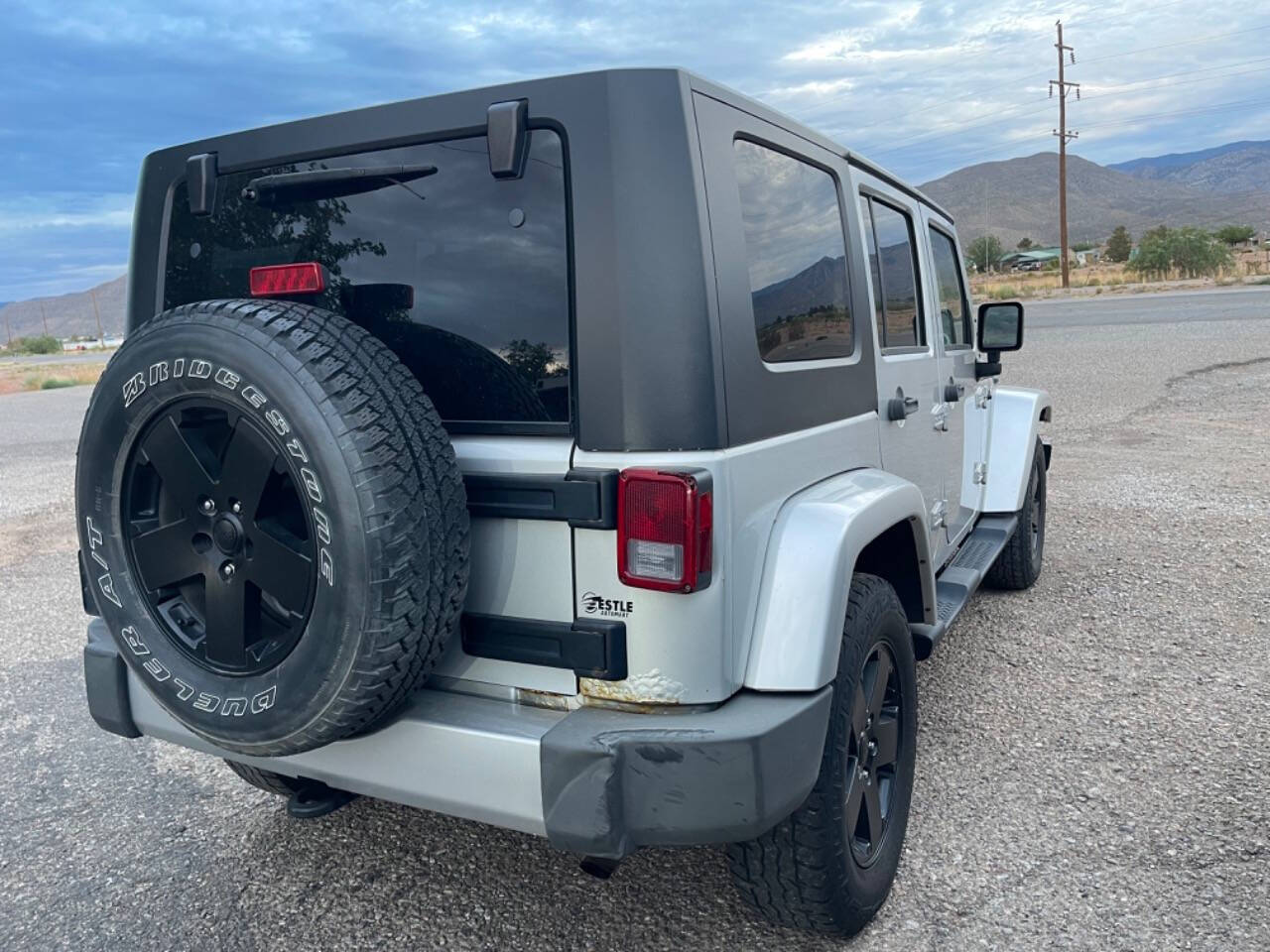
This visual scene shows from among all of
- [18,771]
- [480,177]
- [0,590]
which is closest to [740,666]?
[480,177]

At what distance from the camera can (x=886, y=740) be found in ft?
8.87

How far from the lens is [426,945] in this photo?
258cm

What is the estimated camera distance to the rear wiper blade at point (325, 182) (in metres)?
2.35

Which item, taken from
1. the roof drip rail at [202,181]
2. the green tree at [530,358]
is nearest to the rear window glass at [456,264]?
the green tree at [530,358]

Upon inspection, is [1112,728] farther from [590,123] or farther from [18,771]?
[18,771]

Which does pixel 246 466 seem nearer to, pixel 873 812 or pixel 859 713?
pixel 859 713

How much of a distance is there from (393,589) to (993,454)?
371 centimetres

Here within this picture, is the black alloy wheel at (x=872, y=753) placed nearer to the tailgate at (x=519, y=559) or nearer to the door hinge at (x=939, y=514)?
the tailgate at (x=519, y=559)

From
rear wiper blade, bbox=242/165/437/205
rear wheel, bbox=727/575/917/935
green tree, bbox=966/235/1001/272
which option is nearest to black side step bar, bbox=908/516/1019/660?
rear wheel, bbox=727/575/917/935

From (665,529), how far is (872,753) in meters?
1.03

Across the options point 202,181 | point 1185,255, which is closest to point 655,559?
point 202,181

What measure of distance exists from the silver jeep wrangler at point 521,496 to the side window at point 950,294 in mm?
1915

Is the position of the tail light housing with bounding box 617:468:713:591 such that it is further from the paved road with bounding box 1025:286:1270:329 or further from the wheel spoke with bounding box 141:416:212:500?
the paved road with bounding box 1025:286:1270:329

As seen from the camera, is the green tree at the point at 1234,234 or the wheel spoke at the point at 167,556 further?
the green tree at the point at 1234,234
